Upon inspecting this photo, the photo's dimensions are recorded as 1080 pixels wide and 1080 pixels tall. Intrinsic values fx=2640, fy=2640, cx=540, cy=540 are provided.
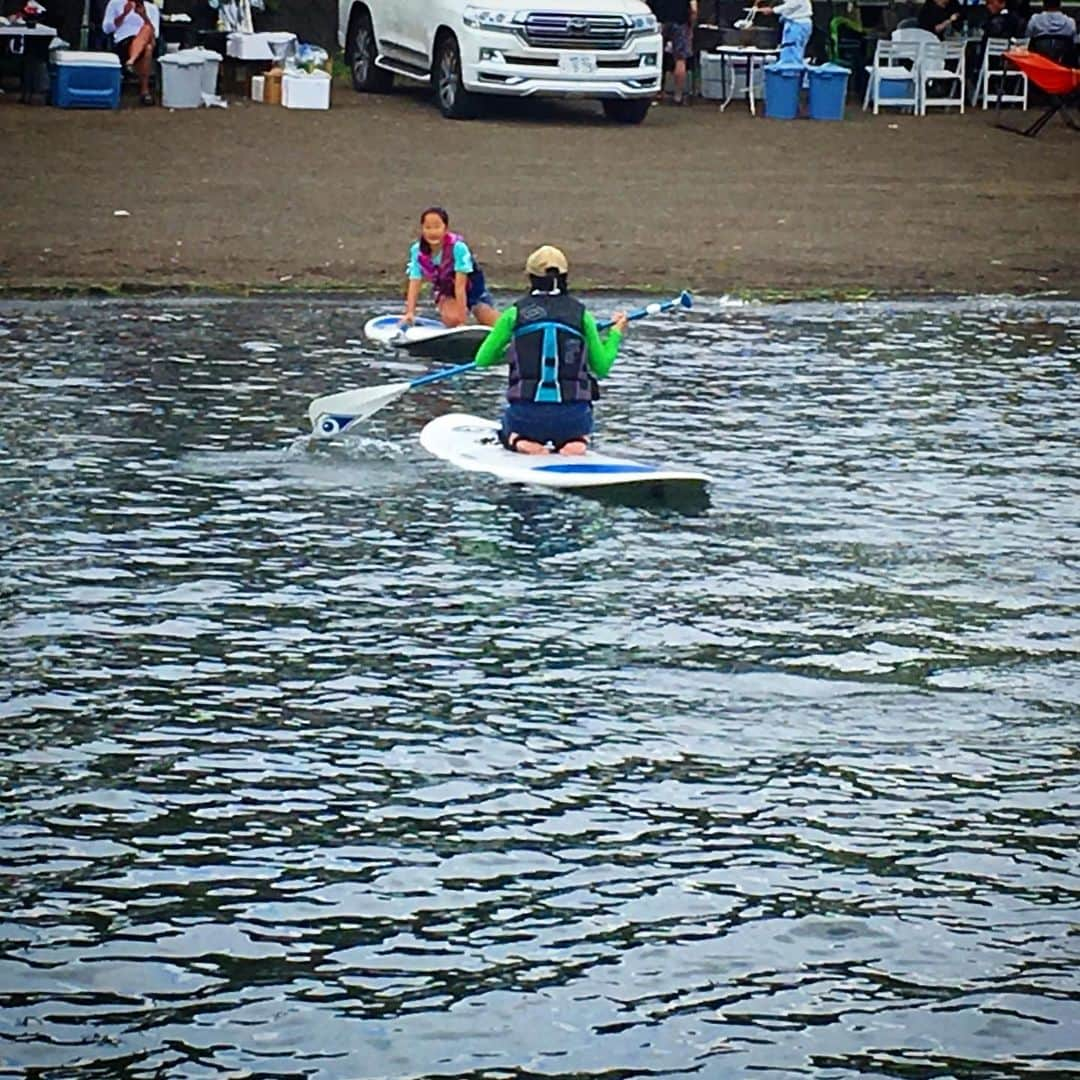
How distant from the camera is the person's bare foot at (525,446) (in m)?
14.9

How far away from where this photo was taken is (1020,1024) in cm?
744

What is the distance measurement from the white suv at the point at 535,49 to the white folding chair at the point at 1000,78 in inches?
217

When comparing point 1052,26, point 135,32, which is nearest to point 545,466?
point 135,32

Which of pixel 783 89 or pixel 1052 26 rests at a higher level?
pixel 1052 26

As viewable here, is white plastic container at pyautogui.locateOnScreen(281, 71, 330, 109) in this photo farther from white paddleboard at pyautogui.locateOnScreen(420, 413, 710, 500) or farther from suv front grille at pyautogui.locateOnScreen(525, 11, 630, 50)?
white paddleboard at pyautogui.locateOnScreen(420, 413, 710, 500)

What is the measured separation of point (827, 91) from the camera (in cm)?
3247

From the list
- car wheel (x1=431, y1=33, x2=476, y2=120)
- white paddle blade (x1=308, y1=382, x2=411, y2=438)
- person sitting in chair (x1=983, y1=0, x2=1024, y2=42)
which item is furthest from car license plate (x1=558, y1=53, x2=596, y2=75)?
white paddle blade (x1=308, y1=382, x2=411, y2=438)

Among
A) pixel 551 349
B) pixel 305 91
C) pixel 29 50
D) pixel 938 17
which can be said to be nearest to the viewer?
pixel 551 349

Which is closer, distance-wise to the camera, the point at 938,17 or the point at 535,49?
the point at 535,49

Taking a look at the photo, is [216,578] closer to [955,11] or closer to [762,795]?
[762,795]

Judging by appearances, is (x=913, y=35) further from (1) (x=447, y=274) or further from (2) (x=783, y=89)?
(1) (x=447, y=274)

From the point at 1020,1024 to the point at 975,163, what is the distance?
22659 millimetres

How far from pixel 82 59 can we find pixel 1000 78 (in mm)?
12040

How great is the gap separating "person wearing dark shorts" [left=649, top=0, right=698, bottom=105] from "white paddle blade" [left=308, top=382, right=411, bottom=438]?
18247 millimetres
